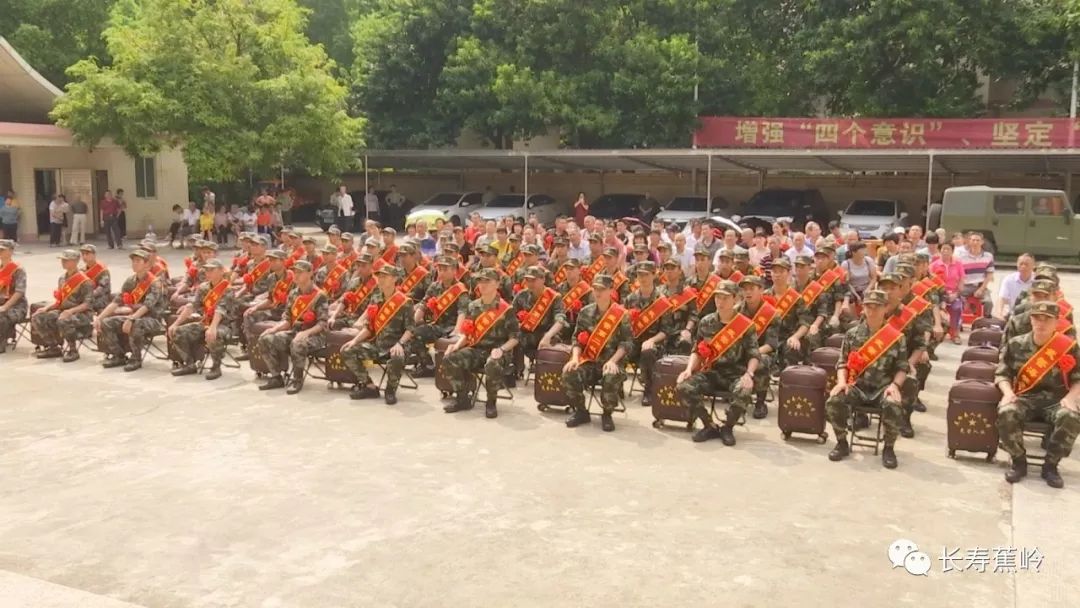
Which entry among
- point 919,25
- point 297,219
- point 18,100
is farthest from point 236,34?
point 919,25

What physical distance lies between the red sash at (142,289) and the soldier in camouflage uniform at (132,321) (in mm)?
→ 21

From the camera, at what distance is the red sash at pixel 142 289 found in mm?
11562

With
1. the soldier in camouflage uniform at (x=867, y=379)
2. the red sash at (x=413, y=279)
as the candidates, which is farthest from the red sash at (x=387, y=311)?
the soldier in camouflage uniform at (x=867, y=379)

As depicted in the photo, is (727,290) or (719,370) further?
(719,370)

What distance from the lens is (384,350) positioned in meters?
10.0

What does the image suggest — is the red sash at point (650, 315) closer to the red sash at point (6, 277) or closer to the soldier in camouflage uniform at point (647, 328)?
the soldier in camouflage uniform at point (647, 328)

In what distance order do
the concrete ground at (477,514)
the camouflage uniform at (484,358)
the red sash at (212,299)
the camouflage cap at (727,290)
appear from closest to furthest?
the concrete ground at (477,514) < the camouflage cap at (727,290) < the camouflage uniform at (484,358) < the red sash at (212,299)

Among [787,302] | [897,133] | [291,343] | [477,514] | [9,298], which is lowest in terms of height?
[477,514]

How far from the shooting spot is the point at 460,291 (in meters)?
10.5

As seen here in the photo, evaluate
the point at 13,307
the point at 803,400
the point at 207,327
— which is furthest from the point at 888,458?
the point at 13,307

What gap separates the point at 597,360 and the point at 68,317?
6.96 meters

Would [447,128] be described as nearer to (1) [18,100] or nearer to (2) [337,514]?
(1) [18,100]

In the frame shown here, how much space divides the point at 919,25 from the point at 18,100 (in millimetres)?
25582

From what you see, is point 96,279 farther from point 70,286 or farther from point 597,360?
point 597,360
